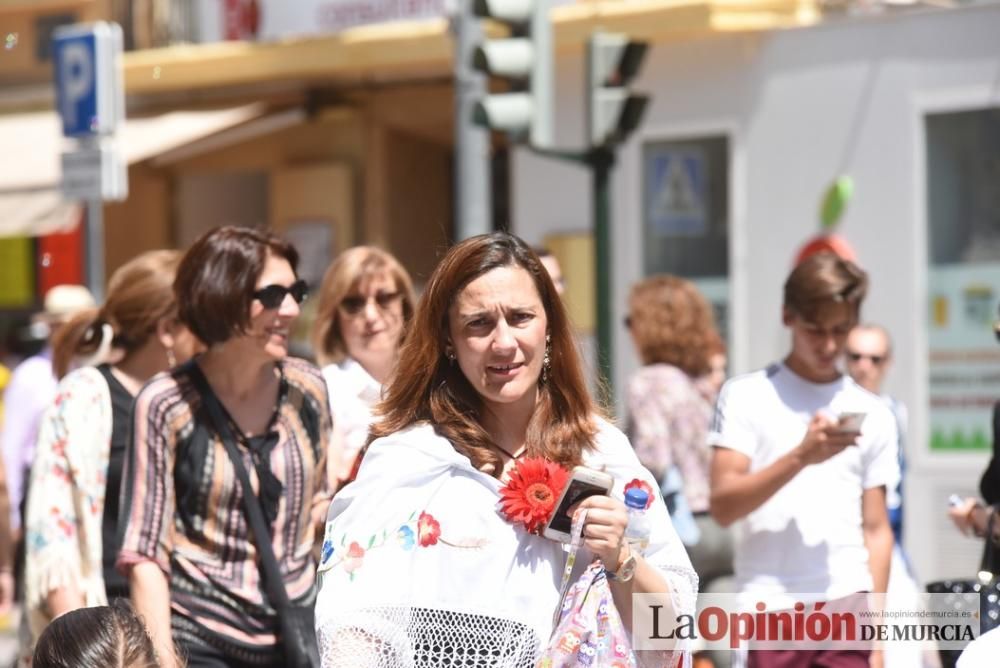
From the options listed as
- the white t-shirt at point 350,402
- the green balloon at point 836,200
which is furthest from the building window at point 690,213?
the white t-shirt at point 350,402

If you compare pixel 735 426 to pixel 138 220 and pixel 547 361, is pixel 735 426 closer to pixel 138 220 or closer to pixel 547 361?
pixel 547 361

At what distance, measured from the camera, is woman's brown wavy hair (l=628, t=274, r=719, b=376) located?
7.08 metres

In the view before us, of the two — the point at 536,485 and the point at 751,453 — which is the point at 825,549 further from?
the point at 536,485

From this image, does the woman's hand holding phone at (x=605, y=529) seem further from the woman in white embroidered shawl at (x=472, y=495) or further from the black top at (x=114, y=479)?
the black top at (x=114, y=479)

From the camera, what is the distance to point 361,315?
5.47 m

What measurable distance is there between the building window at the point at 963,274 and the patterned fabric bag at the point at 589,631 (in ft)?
25.2

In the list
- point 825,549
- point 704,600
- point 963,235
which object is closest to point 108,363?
point 704,600

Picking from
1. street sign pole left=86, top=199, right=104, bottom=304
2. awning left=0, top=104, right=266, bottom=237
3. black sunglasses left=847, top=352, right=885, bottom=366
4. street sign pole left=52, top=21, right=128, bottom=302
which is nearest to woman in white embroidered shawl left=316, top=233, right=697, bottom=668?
black sunglasses left=847, top=352, right=885, bottom=366

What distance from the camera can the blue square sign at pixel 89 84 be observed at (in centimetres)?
998

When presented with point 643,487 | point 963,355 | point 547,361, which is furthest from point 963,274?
point 643,487

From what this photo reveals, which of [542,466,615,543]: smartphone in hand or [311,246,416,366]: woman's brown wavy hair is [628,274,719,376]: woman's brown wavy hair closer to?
[311,246,416,366]: woman's brown wavy hair

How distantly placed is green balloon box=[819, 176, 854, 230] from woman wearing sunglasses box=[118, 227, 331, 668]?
7.12m

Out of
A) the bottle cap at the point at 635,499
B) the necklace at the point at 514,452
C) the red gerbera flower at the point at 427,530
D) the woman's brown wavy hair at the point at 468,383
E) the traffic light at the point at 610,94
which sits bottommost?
the red gerbera flower at the point at 427,530

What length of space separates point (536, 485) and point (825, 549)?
6.90 ft
